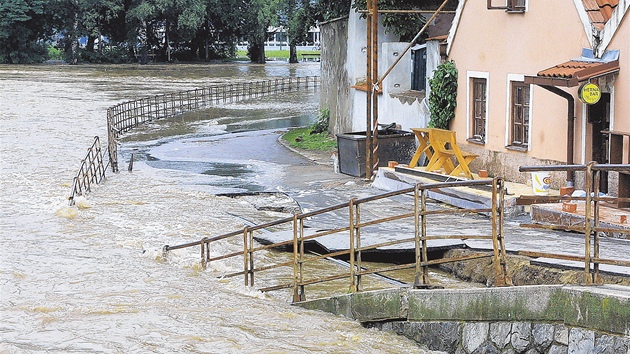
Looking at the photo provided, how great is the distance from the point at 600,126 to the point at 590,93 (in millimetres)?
1045

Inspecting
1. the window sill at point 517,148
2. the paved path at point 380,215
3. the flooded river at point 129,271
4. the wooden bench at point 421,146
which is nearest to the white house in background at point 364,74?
the paved path at point 380,215

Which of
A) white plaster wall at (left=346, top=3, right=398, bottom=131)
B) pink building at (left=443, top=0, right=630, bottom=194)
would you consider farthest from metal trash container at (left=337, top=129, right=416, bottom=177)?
white plaster wall at (left=346, top=3, right=398, bottom=131)

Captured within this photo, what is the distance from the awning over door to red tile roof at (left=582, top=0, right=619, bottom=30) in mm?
510

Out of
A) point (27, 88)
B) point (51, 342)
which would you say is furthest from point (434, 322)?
point (27, 88)

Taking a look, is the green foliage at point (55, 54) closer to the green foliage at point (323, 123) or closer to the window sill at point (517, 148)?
the green foliage at point (323, 123)

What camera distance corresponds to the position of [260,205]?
19.6 m

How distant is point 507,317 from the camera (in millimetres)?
8344

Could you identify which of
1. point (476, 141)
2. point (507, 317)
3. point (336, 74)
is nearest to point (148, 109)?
point (336, 74)

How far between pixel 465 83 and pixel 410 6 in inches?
259

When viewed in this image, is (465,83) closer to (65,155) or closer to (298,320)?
(298,320)

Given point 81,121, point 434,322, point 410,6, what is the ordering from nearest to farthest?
point 434,322
point 410,6
point 81,121

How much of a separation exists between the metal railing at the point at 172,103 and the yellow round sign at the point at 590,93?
576 inches

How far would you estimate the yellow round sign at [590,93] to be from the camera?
16094 mm

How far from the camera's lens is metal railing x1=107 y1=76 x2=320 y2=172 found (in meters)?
39.0
